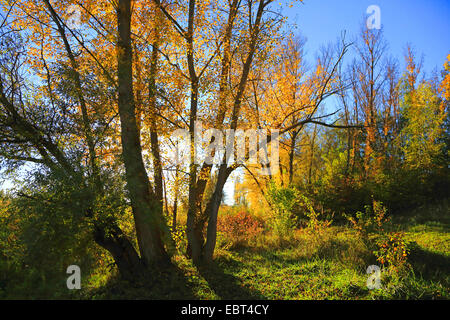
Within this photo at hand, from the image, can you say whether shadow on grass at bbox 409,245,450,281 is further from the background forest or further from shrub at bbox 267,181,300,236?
shrub at bbox 267,181,300,236

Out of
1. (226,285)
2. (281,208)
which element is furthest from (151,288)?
→ (281,208)

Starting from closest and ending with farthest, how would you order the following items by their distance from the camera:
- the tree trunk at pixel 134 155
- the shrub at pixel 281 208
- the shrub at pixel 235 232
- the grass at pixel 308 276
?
the grass at pixel 308 276
the tree trunk at pixel 134 155
the shrub at pixel 235 232
the shrub at pixel 281 208

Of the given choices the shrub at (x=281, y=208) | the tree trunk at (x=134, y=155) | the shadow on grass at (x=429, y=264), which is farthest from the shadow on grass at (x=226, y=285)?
the shrub at (x=281, y=208)

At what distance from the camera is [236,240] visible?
8.77m

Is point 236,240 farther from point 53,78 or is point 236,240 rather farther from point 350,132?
point 350,132

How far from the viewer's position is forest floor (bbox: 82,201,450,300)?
4.51m

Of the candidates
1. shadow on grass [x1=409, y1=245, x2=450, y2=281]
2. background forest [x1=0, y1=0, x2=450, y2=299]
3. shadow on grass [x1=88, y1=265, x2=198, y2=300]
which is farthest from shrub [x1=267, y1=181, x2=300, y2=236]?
shadow on grass [x1=88, y1=265, x2=198, y2=300]

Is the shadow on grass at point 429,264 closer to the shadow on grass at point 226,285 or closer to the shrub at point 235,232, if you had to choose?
the shadow on grass at point 226,285

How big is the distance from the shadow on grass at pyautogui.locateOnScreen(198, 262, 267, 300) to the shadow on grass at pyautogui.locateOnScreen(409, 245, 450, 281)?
3071 mm

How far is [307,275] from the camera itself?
5.48 metres

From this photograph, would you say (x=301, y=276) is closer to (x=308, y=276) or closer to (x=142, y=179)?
(x=308, y=276)

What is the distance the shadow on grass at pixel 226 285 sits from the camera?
15.3 feet

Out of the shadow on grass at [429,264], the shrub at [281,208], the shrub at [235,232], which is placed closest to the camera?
the shadow on grass at [429,264]

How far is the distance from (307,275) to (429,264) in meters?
2.55
